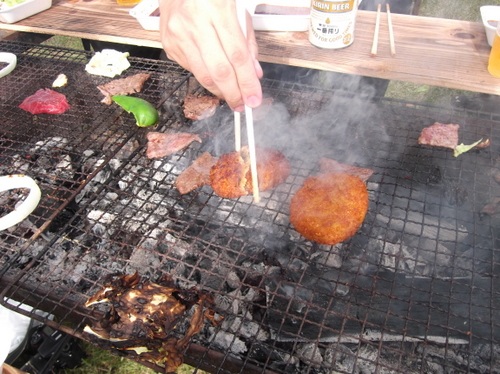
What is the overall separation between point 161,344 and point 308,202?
1.37 m

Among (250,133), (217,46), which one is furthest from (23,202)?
(217,46)

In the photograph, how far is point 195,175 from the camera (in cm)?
336

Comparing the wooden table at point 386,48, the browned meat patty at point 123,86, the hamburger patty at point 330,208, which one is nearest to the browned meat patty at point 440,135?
the wooden table at point 386,48

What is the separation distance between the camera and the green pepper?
3871mm

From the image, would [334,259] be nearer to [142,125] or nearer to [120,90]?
[142,125]

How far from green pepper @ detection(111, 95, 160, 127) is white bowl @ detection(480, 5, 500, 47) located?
10.1 feet

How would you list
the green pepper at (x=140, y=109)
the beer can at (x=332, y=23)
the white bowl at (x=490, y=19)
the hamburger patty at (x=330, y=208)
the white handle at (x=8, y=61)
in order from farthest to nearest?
the white handle at (x=8, y=61)
the green pepper at (x=140, y=109)
the white bowl at (x=490, y=19)
the beer can at (x=332, y=23)
the hamburger patty at (x=330, y=208)

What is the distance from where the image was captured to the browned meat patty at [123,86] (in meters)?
4.24

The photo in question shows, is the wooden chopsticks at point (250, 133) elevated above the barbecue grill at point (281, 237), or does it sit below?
above

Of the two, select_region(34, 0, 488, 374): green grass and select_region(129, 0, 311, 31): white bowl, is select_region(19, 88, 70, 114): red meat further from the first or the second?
select_region(34, 0, 488, 374): green grass

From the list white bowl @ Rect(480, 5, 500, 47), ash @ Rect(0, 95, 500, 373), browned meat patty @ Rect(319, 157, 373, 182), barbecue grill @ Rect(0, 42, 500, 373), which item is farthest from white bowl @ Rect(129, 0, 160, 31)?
white bowl @ Rect(480, 5, 500, 47)

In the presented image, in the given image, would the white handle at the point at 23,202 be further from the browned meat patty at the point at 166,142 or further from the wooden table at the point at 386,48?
the wooden table at the point at 386,48

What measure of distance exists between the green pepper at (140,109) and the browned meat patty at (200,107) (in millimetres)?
306

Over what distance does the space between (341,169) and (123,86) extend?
2.41m
